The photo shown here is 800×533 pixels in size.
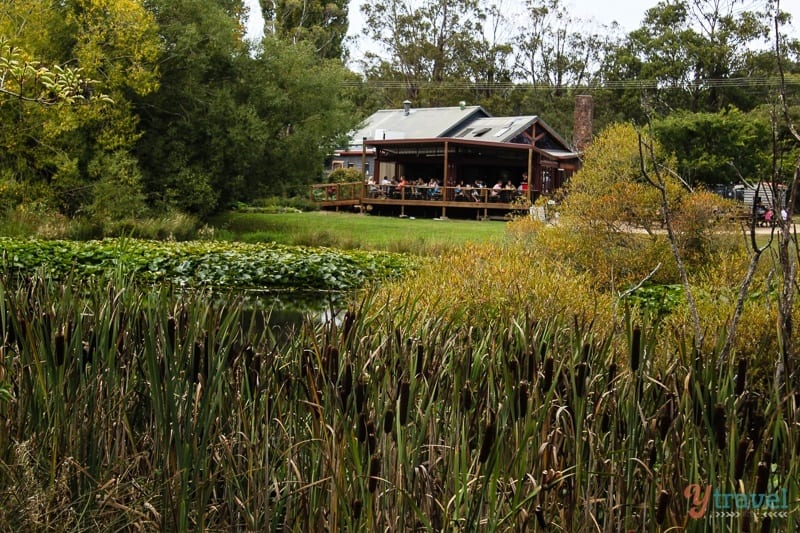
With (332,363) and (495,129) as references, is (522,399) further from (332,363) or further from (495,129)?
(495,129)

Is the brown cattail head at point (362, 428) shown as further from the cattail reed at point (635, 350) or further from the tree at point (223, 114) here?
the tree at point (223, 114)

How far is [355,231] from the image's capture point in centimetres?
2638

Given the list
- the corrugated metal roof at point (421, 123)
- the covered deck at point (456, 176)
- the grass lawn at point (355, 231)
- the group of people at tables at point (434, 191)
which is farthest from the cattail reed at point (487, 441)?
the corrugated metal roof at point (421, 123)

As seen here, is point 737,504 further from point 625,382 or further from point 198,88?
point 198,88

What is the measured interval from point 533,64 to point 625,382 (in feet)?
208

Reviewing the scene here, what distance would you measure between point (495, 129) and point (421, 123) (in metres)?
4.24

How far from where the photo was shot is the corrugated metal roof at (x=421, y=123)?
40938 mm

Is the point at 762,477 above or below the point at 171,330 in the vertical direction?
below

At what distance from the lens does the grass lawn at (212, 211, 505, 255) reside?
20.4 meters

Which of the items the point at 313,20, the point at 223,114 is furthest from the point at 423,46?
the point at 223,114

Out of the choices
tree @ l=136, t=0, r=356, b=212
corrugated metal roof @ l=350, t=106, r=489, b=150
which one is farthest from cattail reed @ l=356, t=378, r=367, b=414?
corrugated metal roof @ l=350, t=106, r=489, b=150

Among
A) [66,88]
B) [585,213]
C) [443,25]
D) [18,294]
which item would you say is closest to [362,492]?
[18,294]

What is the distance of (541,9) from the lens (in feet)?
209

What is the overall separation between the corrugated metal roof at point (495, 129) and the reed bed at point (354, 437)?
34424 millimetres
